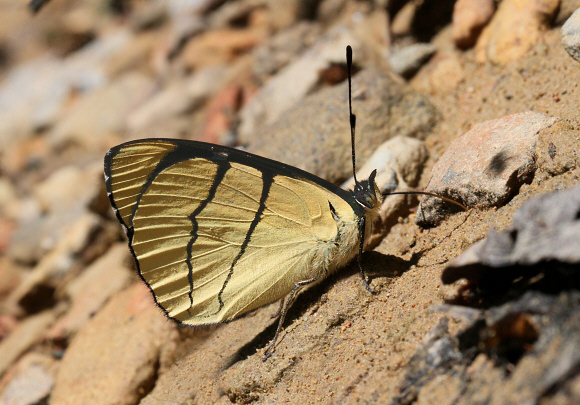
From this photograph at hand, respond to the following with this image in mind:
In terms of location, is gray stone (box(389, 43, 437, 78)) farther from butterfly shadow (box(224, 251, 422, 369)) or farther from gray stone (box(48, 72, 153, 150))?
gray stone (box(48, 72, 153, 150))

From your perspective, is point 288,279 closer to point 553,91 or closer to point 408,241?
point 408,241

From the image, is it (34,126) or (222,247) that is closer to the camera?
(222,247)

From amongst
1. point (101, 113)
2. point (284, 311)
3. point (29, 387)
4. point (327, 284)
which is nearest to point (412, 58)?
point (327, 284)

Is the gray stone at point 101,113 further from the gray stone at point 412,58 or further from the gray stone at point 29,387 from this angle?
the gray stone at point 412,58

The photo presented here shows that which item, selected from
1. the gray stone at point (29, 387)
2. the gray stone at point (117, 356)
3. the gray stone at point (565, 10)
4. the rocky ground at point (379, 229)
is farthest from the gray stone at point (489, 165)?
the gray stone at point (29, 387)

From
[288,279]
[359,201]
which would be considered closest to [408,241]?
[359,201]

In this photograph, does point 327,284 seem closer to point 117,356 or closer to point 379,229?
point 379,229
